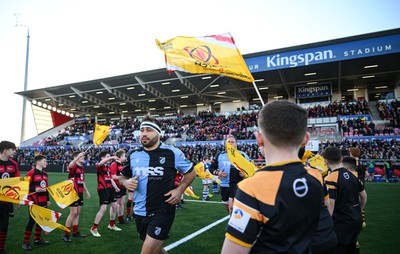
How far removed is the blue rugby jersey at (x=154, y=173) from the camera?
Answer: 3.60 metres

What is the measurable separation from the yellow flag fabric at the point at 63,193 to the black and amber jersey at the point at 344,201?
18.9 feet

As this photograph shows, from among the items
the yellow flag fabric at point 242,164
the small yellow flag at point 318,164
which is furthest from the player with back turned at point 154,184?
the small yellow flag at point 318,164

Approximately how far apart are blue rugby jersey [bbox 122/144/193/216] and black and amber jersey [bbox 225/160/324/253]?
230 cm

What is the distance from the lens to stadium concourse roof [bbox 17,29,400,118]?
2583 centimetres

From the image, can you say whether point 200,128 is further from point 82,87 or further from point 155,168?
point 155,168

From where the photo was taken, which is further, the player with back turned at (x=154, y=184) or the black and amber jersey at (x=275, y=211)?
the player with back turned at (x=154, y=184)

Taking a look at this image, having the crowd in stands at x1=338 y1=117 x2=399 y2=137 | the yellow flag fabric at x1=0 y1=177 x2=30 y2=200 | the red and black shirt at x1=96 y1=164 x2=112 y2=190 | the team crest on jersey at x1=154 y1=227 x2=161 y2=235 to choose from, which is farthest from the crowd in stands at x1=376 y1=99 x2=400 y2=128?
the yellow flag fabric at x1=0 y1=177 x2=30 y2=200

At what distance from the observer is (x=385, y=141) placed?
22250 mm

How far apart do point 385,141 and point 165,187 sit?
24839mm

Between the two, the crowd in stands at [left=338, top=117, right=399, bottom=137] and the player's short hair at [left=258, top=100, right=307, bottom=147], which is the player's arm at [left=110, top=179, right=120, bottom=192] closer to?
the player's short hair at [left=258, top=100, right=307, bottom=147]

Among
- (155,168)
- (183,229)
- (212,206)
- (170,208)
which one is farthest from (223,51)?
(212,206)

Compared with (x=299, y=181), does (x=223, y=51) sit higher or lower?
higher

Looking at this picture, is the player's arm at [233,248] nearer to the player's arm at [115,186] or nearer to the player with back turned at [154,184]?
the player with back turned at [154,184]

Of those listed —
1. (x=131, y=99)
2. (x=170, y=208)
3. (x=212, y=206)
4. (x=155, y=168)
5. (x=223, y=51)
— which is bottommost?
(x=212, y=206)
